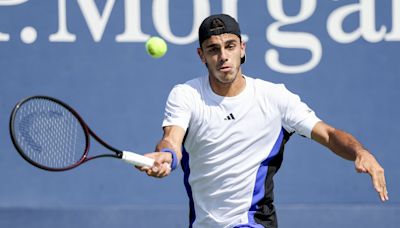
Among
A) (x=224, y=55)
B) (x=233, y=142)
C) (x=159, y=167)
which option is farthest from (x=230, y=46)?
(x=159, y=167)

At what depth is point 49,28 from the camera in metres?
7.77

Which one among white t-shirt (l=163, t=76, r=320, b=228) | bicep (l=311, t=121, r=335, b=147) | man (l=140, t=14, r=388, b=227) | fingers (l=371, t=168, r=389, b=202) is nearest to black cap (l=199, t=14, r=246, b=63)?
man (l=140, t=14, r=388, b=227)

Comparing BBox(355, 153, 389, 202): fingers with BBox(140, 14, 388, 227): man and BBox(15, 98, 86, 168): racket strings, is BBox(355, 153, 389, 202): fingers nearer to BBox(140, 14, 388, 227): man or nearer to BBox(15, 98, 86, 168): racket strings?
BBox(140, 14, 388, 227): man

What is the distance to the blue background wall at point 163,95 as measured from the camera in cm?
775

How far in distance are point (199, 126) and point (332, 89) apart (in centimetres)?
280

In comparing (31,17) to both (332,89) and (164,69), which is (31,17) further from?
(332,89)

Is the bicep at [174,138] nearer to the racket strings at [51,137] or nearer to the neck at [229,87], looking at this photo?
the neck at [229,87]

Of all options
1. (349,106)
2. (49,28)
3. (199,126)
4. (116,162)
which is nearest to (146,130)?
(116,162)

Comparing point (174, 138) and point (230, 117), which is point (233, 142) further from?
point (174, 138)

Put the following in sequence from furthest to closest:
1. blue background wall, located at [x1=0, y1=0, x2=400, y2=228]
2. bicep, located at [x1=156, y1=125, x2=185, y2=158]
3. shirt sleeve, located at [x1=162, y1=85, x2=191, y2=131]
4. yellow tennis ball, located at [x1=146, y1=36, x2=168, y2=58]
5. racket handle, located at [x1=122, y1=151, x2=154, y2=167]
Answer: blue background wall, located at [x1=0, y1=0, x2=400, y2=228] → yellow tennis ball, located at [x1=146, y1=36, x2=168, y2=58] → shirt sleeve, located at [x1=162, y1=85, x2=191, y2=131] → bicep, located at [x1=156, y1=125, x2=185, y2=158] → racket handle, located at [x1=122, y1=151, x2=154, y2=167]

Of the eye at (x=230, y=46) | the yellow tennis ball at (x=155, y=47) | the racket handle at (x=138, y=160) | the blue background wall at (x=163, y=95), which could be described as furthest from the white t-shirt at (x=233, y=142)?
the blue background wall at (x=163, y=95)

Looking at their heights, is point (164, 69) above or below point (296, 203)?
above

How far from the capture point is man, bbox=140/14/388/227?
517 centimetres

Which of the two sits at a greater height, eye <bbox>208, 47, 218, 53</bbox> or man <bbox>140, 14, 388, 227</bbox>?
eye <bbox>208, 47, 218, 53</bbox>
